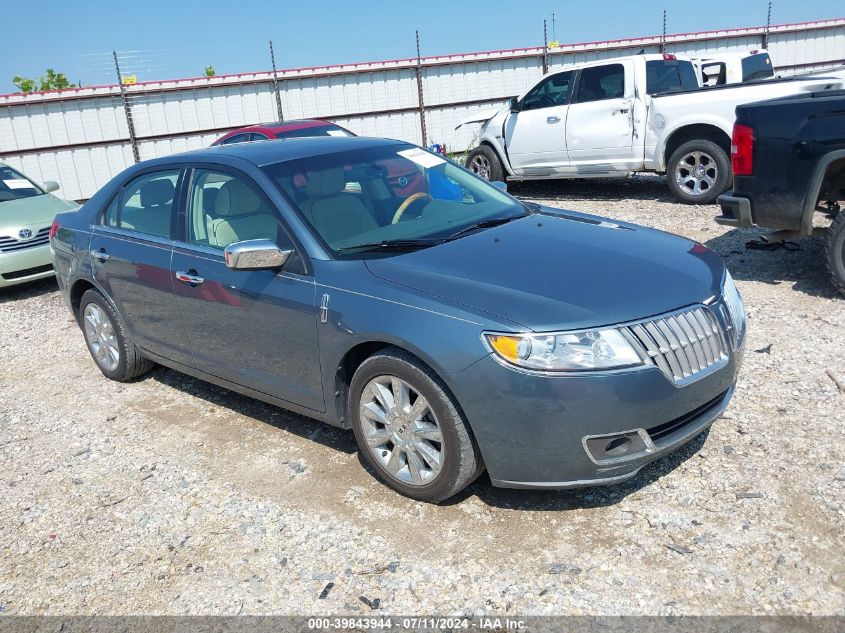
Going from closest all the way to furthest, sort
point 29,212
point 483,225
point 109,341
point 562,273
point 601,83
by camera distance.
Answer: point 562,273 < point 483,225 < point 109,341 < point 29,212 < point 601,83

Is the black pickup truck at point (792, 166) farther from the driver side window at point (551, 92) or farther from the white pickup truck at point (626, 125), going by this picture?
the driver side window at point (551, 92)

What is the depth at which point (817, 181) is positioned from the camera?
232 inches

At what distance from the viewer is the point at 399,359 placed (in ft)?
11.3

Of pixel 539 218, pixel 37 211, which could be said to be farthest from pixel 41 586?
pixel 37 211

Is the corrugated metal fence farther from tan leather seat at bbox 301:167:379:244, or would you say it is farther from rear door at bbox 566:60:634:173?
tan leather seat at bbox 301:167:379:244

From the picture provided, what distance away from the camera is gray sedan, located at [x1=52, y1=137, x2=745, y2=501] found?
3.12 m

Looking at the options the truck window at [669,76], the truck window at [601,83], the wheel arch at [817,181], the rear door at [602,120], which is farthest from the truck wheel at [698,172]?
the wheel arch at [817,181]

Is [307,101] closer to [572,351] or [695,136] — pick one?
[695,136]

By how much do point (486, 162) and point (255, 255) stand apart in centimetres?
885

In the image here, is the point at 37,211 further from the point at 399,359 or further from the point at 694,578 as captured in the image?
the point at 694,578

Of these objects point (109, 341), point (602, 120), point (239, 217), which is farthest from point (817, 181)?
point (109, 341)

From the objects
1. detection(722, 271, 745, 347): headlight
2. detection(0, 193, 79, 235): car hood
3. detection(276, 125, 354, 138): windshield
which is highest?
detection(276, 125, 354, 138): windshield

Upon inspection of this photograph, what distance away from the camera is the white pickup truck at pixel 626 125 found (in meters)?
9.49

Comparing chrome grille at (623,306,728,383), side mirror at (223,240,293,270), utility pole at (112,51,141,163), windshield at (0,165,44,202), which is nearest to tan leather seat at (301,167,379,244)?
side mirror at (223,240,293,270)
